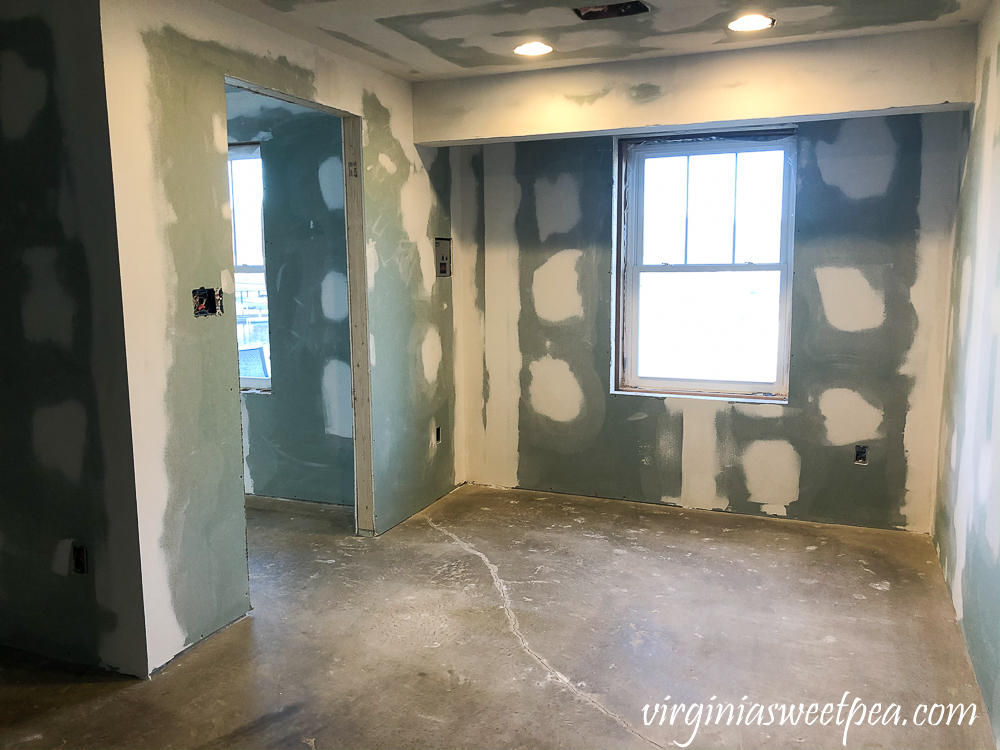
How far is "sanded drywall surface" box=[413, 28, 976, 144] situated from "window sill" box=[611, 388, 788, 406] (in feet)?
4.97

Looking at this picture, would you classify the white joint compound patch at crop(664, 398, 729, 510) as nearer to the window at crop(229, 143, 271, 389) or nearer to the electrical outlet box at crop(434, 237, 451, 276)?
the electrical outlet box at crop(434, 237, 451, 276)

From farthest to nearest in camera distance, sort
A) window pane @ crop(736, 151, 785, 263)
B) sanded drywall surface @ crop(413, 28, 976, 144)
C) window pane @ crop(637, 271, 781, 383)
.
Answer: window pane @ crop(637, 271, 781, 383), window pane @ crop(736, 151, 785, 263), sanded drywall surface @ crop(413, 28, 976, 144)

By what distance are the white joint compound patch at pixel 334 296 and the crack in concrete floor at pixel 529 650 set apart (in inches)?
58.6

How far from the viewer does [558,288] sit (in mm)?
4680

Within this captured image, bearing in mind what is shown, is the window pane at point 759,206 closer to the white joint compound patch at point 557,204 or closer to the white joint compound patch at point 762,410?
the white joint compound patch at point 762,410

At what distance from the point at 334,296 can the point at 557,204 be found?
1448 millimetres

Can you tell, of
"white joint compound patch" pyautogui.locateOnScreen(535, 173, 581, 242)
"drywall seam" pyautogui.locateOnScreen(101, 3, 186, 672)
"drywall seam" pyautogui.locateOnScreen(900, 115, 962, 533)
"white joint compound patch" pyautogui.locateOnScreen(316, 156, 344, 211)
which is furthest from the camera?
"white joint compound patch" pyautogui.locateOnScreen(535, 173, 581, 242)

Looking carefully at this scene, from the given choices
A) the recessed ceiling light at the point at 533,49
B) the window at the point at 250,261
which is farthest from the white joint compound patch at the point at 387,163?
the window at the point at 250,261

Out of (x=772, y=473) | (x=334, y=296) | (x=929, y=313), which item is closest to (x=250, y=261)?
(x=334, y=296)

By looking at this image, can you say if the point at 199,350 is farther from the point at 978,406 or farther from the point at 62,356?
the point at 978,406

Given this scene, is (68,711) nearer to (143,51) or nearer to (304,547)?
(304,547)

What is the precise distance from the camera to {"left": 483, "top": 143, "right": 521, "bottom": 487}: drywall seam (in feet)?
15.5

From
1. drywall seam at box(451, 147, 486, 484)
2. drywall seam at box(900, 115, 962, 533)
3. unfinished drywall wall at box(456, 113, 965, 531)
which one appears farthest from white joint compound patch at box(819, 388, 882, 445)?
drywall seam at box(451, 147, 486, 484)

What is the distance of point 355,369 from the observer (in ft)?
13.2
